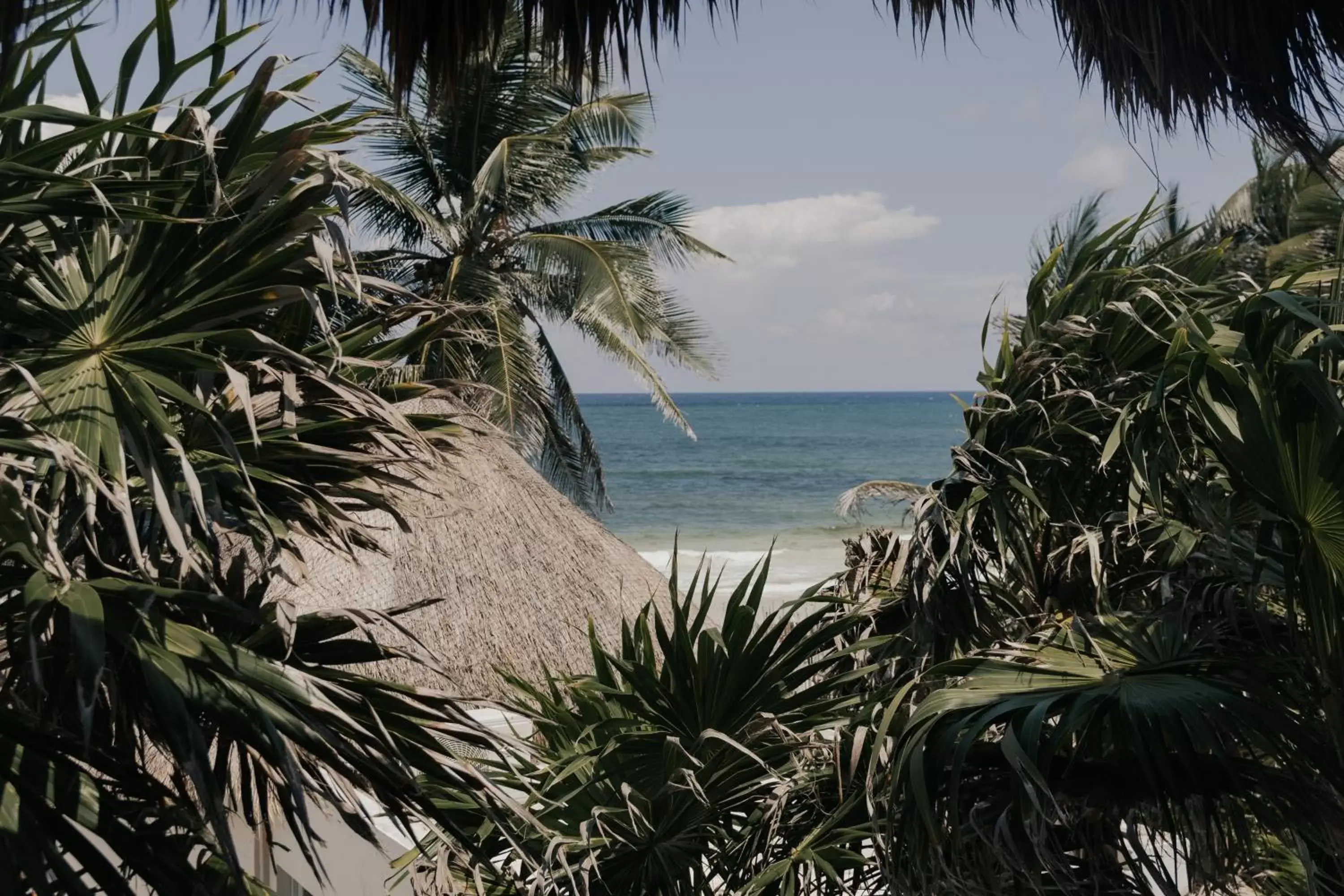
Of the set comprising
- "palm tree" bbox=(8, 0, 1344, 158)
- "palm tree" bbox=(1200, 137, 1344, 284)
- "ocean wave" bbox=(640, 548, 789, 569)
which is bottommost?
"ocean wave" bbox=(640, 548, 789, 569)

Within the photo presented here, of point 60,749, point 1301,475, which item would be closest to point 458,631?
point 60,749

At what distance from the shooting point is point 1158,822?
267cm

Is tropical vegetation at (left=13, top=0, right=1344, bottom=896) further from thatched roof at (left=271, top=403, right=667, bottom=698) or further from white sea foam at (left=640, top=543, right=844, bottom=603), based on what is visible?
white sea foam at (left=640, top=543, right=844, bottom=603)

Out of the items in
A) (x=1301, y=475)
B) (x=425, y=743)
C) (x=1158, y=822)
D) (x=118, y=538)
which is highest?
(x=1301, y=475)

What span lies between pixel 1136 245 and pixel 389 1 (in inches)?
96.9

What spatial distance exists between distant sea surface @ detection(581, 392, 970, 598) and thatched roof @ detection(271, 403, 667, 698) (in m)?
5.38

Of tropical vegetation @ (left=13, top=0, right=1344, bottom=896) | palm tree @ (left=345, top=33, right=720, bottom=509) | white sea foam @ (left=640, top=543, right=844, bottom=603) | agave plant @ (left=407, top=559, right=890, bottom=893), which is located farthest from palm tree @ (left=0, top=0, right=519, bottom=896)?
white sea foam @ (left=640, top=543, right=844, bottom=603)

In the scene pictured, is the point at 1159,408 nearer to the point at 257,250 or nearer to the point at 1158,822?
the point at 1158,822

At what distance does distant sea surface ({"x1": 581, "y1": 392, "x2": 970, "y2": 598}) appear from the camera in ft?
105

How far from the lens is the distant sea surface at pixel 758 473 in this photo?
32.0 meters

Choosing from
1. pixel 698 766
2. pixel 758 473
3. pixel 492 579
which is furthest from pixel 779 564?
pixel 698 766

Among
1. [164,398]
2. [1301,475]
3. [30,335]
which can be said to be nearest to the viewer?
[1301,475]

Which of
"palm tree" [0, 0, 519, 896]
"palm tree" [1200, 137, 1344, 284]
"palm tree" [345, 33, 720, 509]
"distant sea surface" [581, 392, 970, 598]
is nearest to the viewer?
"palm tree" [0, 0, 519, 896]

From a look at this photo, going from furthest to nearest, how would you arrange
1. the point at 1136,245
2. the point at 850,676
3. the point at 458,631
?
the point at 458,631 < the point at 1136,245 < the point at 850,676
